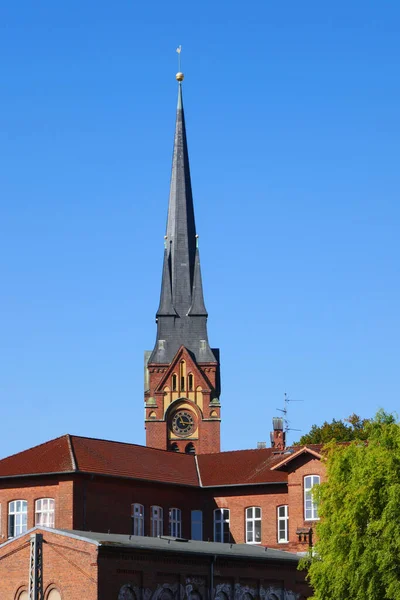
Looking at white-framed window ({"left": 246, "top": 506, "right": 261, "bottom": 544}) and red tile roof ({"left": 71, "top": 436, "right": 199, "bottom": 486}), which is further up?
red tile roof ({"left": 71, "top": 436, "right": 199, "bottom": 486})

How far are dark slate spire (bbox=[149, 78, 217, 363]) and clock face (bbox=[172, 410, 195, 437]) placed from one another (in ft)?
14.6

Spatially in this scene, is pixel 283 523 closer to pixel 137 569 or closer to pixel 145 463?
pixel 145 463

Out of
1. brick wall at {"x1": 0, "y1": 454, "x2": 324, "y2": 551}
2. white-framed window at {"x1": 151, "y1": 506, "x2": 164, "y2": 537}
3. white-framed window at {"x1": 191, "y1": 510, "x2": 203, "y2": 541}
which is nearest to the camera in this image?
brick wall at {"x1": 0, "y1": 454, "x2": 324, "y2": 551}

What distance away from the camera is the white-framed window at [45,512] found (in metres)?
60.9

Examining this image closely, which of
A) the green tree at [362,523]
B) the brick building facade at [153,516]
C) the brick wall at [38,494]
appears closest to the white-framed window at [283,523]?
the brick building facade at [153,516]

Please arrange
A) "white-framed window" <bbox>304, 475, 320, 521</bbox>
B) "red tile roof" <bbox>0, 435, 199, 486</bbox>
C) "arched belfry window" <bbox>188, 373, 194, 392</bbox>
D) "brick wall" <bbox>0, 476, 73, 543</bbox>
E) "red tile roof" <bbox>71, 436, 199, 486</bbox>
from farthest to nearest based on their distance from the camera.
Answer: "arched belfry window" <bbox>188, 373, 194, 392</bbox>
"white-framed window" <bbox>304, 475, 320, 521</bbox>
"red tile roof" <bbox>71, 436, 199, 486</bbox>
"red tile roof" <bbox>0, 435, 199, 486</bbox>
"brick wall" <bbox>0, 476, 73, 543</bbox>

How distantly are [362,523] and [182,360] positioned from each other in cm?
4747

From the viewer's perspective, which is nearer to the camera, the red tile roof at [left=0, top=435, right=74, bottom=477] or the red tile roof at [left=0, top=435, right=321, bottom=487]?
the red tile roof at [left=0, top=435, right=74, bottom=477]

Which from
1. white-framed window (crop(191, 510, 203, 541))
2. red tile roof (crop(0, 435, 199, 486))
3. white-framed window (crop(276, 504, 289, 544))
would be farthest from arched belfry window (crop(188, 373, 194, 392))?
white-framed window (crop(276, 504, 289, 544))

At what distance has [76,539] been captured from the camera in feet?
162

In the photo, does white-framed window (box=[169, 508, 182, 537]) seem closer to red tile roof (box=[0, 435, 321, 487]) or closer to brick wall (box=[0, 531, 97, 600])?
red tile roof (box=[0, 435, 321, 487])

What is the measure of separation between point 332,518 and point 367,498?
6.38 feet

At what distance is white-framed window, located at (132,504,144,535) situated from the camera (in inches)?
2468

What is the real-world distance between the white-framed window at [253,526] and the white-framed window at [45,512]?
1153cm
